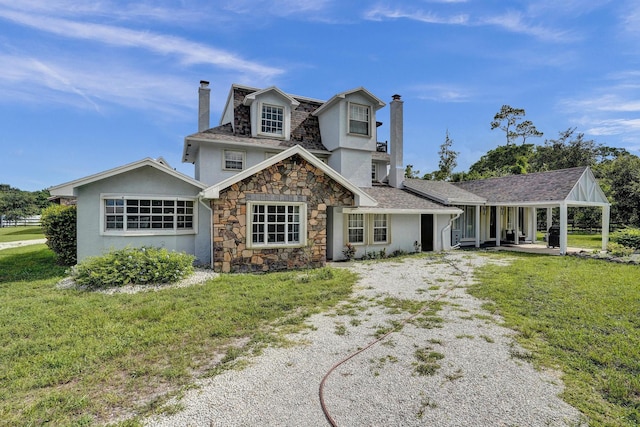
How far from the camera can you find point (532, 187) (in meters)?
17.4

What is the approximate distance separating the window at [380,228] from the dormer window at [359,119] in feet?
15.5

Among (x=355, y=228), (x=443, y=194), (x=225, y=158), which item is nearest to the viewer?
(x=225, y=158)

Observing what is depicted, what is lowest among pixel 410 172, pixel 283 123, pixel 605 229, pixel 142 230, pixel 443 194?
pixel 605 229

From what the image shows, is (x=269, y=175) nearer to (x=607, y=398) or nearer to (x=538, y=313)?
(x=538, y=313)

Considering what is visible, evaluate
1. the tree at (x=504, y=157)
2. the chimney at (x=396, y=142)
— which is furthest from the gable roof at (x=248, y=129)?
the tree at (x=504, y=157)

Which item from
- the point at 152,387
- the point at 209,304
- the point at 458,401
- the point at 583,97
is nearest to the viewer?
the point at 458,401

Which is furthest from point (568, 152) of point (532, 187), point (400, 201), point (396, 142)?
point (400, 201)

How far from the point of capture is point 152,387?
12.5 feet

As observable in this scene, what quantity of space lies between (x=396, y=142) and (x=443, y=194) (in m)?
4.04

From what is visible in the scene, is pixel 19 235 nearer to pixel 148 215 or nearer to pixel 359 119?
pixel 148 215

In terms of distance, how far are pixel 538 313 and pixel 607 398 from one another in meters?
3.13

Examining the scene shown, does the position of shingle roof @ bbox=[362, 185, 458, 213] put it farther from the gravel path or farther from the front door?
the gravel path

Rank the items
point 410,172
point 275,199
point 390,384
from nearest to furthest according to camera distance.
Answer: point 390,384, point 275,199, point 410,172

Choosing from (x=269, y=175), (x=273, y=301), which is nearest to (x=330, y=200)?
(x=269, y=175)
